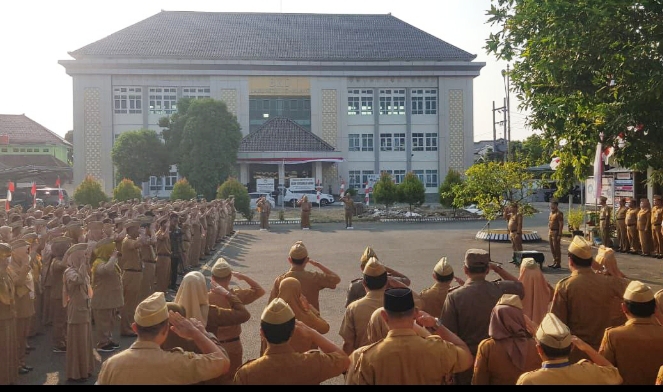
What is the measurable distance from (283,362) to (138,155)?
44.9 metres

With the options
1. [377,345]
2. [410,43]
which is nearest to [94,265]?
[377,345]

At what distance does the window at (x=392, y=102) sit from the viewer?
55344 mm

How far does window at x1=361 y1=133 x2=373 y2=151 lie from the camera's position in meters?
55.4

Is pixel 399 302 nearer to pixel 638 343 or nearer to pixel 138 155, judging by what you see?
pixel 638 343

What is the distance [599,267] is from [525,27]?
7908 mm

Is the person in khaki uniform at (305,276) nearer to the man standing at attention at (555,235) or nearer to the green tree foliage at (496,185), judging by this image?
the man standing at attention at (555,235)

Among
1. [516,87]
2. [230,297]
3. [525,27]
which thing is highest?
[525,27]

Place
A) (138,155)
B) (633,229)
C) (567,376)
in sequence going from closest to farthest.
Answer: (567,376), (633,229), (138,155)

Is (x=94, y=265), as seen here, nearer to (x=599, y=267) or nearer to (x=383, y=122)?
(x=599, y=267)

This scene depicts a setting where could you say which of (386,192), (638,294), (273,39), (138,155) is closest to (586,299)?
(638,294)

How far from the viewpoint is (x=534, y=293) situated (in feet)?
20.1

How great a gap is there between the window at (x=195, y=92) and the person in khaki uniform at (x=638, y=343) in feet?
168

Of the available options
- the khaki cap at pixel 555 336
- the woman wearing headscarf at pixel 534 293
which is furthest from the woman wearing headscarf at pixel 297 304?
the khaki cap at pixel 555 336

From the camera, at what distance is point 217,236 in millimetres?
23391
